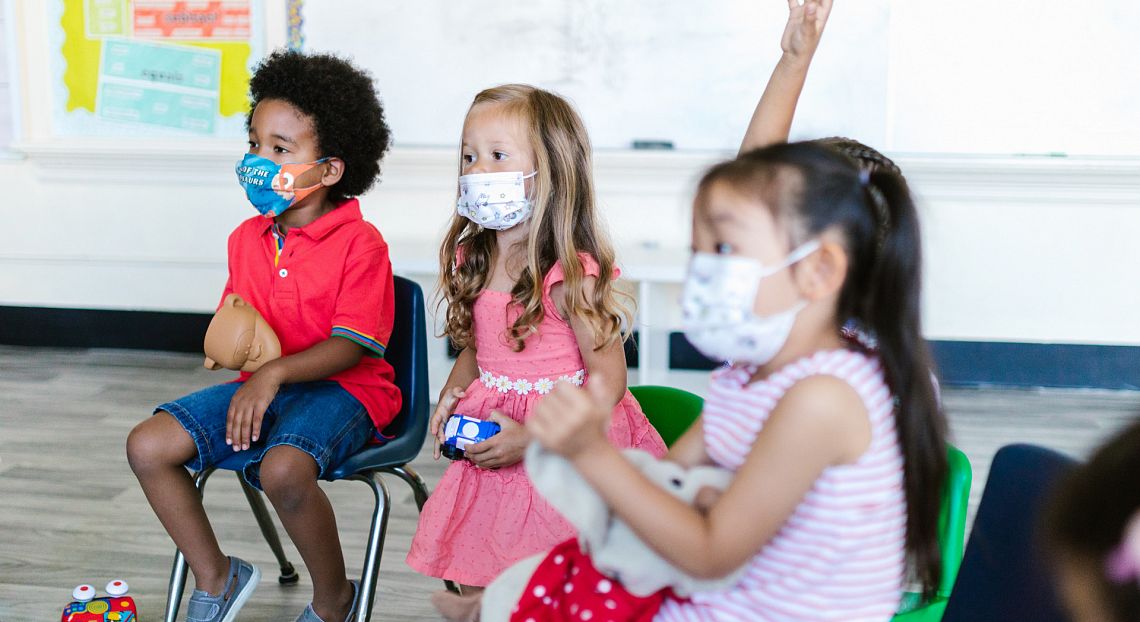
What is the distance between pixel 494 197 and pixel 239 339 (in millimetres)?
510

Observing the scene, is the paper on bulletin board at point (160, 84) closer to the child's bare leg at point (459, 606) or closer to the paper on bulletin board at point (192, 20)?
the paper on bulletin board at point (192, 20)

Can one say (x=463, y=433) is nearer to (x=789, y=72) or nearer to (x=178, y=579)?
(x=178, y=579)

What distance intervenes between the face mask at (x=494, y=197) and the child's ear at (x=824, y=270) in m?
0.84

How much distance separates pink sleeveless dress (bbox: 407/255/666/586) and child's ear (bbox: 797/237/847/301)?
2.27ft

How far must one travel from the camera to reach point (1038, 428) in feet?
11.1

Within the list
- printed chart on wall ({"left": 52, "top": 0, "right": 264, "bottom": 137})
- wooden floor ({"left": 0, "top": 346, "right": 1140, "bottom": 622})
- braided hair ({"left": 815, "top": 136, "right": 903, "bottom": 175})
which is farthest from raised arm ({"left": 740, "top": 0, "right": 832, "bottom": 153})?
printed chart on wall ({"left": 52, "top": 0, "right": 264, "bottom": 137})

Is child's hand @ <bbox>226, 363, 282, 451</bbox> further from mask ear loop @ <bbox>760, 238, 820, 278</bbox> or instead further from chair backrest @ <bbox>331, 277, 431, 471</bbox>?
mask ear loop @ <bbox>760, 238, 820, 278</bbox>

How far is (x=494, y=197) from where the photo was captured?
170 cm

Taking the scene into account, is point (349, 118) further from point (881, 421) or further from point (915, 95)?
point (915, 95)

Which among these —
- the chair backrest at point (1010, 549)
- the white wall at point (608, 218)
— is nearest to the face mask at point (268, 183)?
the chair backrest at point (1010, 549)

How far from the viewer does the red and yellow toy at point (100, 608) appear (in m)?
1.83

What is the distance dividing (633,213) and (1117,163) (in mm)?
1699

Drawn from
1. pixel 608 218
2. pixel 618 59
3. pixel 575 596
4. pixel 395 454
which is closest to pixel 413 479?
pixel 395 454

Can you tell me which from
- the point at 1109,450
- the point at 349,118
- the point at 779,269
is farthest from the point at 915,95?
the point at 1109,450
